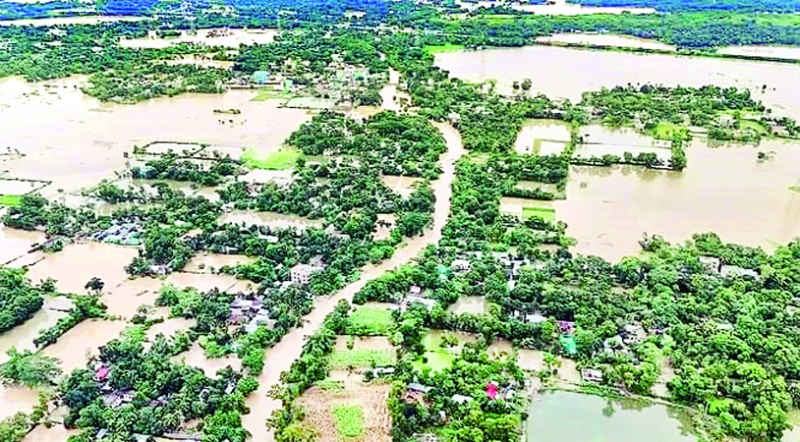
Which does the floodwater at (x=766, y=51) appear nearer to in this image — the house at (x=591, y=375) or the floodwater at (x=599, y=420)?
the house at (x=591, y=375)

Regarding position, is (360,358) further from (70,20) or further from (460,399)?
(70,20)

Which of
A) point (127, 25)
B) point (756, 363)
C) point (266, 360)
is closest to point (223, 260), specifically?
point (266, 360)

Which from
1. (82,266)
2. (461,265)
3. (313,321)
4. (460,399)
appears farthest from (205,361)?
(461,265)

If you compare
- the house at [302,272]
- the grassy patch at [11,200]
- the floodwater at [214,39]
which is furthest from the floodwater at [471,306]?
the floodwater at [214,39]

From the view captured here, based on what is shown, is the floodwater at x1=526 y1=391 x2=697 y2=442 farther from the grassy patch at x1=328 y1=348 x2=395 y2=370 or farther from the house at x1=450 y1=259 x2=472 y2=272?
the house at x1=450 y1=259 x2=472 y2=272

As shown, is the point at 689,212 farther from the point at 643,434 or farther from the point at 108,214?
the point at 108,214

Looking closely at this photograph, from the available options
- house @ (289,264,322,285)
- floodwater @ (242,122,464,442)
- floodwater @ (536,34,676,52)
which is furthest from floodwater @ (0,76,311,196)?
floodwater @ (536,34,676,52)

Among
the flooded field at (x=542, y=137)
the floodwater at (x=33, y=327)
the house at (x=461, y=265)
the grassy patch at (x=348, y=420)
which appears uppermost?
the flooded field at (x=542, y=137)
